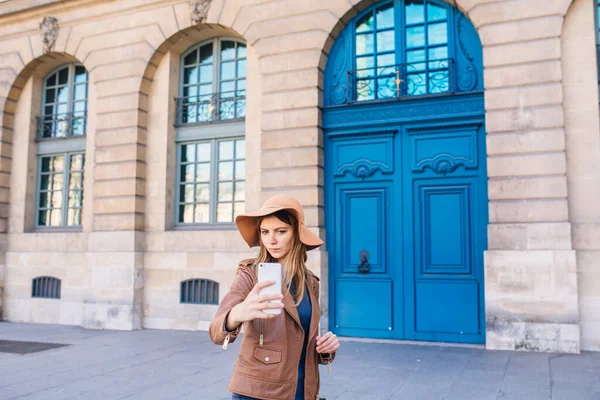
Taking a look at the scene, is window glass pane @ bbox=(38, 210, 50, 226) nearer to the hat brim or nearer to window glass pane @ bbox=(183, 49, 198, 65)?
window glass pane @ bbox=(183, 49, 198, 65)

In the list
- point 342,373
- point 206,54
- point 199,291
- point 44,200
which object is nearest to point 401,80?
point 206,54

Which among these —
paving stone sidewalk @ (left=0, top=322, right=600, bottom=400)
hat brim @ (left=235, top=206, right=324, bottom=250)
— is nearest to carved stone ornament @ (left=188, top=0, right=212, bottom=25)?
paving stone sidewalk @ (left=0, top=322, right=600, bottom=400)

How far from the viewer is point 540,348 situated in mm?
8898

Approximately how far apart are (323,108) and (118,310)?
6.42 metres

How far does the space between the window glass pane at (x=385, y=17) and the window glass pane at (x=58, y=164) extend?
8.88m

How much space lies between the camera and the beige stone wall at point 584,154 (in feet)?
29.7

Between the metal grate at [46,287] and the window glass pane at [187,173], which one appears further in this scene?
the metal grate at [46,287]

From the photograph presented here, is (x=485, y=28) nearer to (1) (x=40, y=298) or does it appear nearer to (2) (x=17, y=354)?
(2) (x=17, y=354)

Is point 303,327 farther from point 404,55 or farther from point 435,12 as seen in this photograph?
point 435,12

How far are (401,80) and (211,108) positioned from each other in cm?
455

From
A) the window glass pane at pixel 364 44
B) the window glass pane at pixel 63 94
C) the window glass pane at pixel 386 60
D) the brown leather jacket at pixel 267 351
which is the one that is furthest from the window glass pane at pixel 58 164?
the brown leather jacket at pixel 267 351

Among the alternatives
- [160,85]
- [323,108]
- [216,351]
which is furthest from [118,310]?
[323,108]

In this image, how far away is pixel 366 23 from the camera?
1128 cm

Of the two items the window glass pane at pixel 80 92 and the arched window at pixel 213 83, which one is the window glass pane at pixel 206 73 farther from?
the window glass pane at pixel 80 92
